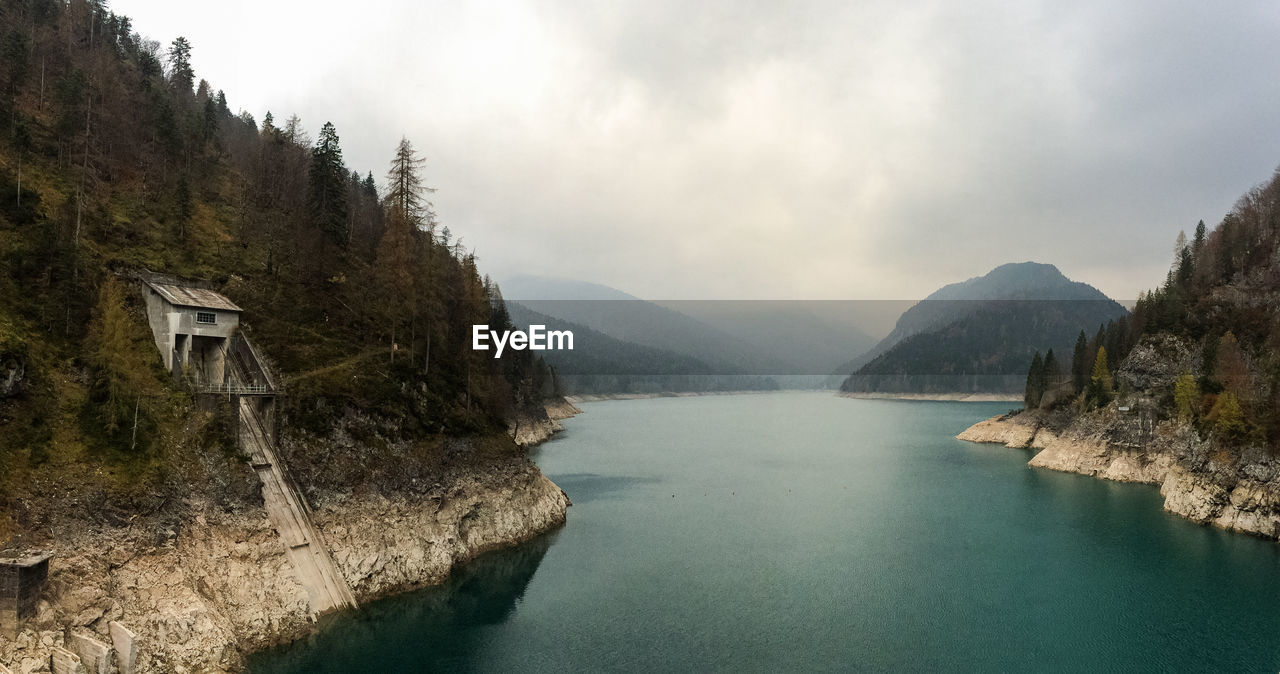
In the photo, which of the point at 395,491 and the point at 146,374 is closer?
the point at 146,374

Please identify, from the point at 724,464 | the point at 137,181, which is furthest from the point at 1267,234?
the point at 137,181

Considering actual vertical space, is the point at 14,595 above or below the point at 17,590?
below

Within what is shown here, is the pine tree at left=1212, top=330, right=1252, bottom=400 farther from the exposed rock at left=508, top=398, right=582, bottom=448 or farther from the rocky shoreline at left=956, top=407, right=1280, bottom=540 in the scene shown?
the exposed rock at left=508, top=398, right=582, bottom=448

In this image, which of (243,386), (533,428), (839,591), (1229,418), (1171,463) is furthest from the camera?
(533,428)

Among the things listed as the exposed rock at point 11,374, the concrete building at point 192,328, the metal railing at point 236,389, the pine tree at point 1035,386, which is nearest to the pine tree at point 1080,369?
the pine tree at point 1035,386

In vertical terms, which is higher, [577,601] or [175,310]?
[175,310]

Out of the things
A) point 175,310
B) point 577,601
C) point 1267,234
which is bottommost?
point 577,601

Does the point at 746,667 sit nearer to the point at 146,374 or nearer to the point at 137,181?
the point at 146,374

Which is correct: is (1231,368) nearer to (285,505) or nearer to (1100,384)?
(1100,384)

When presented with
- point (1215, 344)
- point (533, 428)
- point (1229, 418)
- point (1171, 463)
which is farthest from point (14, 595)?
point (1215, 344)
